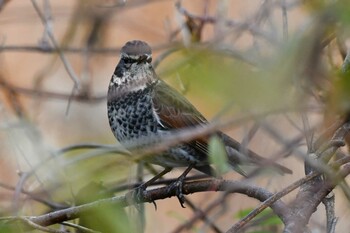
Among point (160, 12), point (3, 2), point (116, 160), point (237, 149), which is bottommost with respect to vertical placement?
point (116, 160)

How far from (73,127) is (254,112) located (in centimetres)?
227

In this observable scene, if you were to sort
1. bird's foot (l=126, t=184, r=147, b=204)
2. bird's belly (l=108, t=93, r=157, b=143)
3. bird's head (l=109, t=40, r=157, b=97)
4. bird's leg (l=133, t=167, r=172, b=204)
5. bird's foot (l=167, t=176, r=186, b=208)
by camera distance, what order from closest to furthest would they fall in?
bird's foot (l=126, t=184, r=147, b=204), bird's leg (l=133, t=167, r=172, b=204), bird's foot (l=167, t=176, r=186, b=208), bird's head (l=109, t=40, r=157, b=97), bird's belly (l=108, t=93, r=157, b=143)

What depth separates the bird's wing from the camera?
10.9 ft

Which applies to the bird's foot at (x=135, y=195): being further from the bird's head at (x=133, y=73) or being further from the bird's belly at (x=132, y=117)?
the bird's head at (x=133, y=73)

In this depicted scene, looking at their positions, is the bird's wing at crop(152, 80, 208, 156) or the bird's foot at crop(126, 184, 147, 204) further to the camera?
the bird's wing at crop(152, 80, 208, 156)

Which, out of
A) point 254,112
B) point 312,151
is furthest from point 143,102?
point 254,112

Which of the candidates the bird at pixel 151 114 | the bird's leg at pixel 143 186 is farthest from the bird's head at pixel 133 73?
Answer: the bird's leg at pixel 143 186

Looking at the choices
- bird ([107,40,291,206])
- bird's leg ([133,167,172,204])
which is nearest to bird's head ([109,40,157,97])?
bird ([107,40,291,206])

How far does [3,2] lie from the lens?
10.7 feet

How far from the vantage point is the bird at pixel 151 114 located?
10.9 ft

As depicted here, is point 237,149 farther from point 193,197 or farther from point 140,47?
point 193,197

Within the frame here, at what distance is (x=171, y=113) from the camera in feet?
11.2

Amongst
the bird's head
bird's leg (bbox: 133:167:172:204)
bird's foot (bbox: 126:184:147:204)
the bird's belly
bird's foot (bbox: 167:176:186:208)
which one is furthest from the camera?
the bird's belly

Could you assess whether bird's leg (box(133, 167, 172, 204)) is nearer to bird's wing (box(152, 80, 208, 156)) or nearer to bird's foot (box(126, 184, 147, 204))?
bird's foot (box(126, 184, 147, 204))
